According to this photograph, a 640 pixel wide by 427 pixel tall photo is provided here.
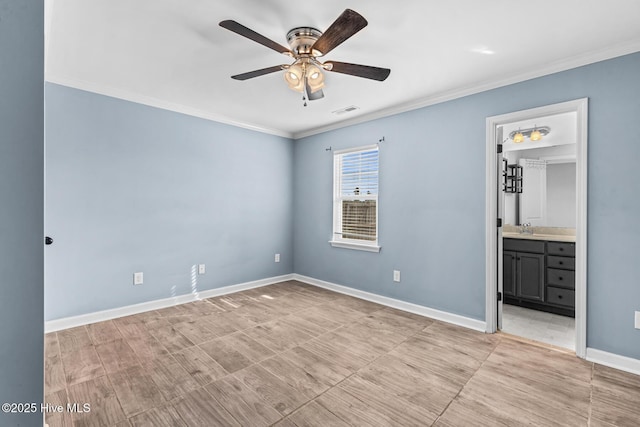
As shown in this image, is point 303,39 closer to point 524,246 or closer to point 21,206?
point 21,206

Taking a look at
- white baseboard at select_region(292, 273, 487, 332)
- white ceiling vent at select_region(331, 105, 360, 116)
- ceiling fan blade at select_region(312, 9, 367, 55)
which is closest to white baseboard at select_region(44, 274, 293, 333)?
white baseboard at select_region(292, 273, 487, 332)

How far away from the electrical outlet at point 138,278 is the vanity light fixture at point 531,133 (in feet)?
16.5

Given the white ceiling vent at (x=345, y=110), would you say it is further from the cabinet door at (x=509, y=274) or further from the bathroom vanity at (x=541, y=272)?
the cabinet door at (x=509, y=274)

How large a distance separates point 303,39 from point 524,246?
3.64 meters

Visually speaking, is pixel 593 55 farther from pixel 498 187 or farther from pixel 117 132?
pixel 117 132

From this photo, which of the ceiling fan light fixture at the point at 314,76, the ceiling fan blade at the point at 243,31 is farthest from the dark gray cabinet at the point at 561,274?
the ceiling fan blade at the point at 243,31

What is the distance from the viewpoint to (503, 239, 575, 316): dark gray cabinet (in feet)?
11.3

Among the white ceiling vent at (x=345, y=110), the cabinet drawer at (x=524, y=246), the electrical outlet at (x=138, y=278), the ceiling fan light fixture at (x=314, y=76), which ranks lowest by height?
the electrical outlet at (x=138, y=278)

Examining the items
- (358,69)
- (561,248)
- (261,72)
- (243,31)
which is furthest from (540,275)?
(243,31)

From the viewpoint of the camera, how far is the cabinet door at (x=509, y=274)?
12.7 ft

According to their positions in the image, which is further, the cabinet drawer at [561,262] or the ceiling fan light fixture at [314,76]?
the cabinet drawer at [561,262]

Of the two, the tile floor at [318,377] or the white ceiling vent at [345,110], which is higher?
the white ceiling vent at [345,110]

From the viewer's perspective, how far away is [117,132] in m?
3.24

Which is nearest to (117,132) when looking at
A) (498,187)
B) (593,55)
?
(498,187)
